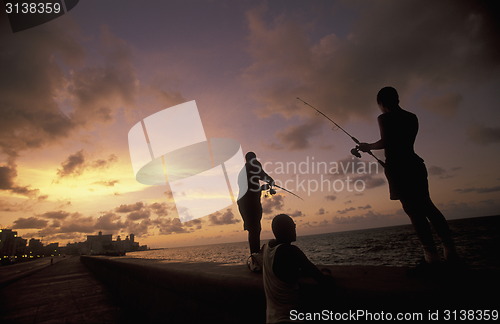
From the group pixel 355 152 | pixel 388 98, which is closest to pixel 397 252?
pixel 355 152

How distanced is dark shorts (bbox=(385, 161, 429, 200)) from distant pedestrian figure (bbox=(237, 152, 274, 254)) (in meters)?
2.01

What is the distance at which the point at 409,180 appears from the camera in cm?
232

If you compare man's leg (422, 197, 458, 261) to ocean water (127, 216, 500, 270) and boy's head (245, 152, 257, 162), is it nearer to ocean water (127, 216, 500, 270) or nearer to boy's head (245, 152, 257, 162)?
ocean water (127, 216, 500, 270)

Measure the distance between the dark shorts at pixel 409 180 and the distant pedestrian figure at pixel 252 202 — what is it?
6.58 ft

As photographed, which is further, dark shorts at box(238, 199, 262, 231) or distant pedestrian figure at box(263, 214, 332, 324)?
dark shorts at box(238, 199, 262, 231)

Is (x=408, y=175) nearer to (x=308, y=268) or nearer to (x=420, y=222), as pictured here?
(x=420, y=222)

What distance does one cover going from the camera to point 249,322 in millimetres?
1926

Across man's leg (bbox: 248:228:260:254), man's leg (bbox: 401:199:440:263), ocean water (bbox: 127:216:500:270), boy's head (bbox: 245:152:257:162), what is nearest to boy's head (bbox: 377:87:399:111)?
man's leg (bbox: 401:199:440:263)

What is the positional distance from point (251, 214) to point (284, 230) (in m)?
1.91

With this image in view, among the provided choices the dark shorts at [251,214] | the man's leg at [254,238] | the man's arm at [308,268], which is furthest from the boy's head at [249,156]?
the man's arm at [308,268]

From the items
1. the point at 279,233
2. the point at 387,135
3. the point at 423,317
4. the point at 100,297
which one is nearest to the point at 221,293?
the point at 279,233

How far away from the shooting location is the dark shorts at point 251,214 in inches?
152

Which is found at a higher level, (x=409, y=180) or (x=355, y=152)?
(x=355, y=152)

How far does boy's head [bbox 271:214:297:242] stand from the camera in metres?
1.98
